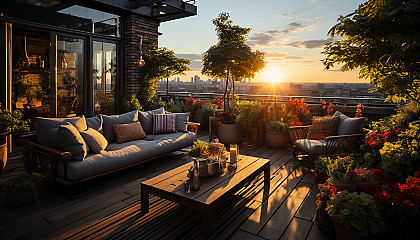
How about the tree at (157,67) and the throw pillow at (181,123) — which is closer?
the throw pillow at (181,123)

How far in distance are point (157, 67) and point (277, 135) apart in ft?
11.7

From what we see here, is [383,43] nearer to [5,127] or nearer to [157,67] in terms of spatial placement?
[5,127]

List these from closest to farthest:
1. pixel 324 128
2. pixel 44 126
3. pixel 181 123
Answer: pixel 44 126 < pixel 324 128 < pixel 181 123

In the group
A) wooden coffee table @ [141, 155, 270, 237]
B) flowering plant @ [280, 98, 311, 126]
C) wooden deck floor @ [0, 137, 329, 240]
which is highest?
flowering plant @ [280, 98, 311, 126]

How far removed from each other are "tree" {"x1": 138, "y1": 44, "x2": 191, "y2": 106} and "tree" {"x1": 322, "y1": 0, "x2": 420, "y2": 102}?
4.84 metres

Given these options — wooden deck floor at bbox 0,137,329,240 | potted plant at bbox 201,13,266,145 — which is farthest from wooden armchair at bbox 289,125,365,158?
potted plant at bbox 201,13,266,145

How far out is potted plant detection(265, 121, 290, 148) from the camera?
5324 mm

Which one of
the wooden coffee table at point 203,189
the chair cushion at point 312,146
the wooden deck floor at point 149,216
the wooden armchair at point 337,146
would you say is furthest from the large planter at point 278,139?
the wooden coffee table at point 203,189

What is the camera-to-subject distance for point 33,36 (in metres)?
5.71

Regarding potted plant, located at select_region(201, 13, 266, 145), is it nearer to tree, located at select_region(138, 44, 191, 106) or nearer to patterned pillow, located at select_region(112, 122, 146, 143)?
tree, located at select_region(138, 44, 191, 106)

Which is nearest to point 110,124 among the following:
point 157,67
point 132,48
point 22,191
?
point 22,191

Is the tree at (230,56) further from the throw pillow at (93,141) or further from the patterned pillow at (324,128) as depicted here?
the throw pillow at (93,141)

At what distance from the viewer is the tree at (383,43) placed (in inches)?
66.1

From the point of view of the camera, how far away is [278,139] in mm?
5332
